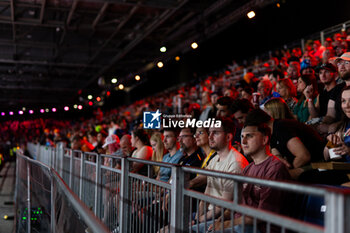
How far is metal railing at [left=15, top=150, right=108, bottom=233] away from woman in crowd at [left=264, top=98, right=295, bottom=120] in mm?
2225

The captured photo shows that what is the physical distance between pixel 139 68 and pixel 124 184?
59.7 ft

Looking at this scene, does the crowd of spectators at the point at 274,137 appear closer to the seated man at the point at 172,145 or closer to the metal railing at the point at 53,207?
the seated man at the point at 172,145

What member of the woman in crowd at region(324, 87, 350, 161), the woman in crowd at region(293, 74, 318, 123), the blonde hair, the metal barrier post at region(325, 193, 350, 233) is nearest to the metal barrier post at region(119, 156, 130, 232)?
the blonde hair

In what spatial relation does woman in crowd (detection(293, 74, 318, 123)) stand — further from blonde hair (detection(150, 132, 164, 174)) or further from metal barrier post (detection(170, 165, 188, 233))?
metal barrier post (detection(170, 165, 188, 233))

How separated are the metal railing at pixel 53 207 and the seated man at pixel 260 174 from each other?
2.67 feet

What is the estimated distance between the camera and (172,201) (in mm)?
2596

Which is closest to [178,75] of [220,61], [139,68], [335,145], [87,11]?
[139,68]

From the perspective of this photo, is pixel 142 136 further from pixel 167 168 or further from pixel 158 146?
pixel 167 168

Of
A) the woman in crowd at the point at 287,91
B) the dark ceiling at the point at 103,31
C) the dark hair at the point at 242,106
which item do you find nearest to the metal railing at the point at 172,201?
the dark hair at the point at 242,106

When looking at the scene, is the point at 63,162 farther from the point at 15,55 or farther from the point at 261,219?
the point at 15,55

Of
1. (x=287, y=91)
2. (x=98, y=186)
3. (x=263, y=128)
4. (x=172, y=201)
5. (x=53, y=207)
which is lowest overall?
(x=98, y=186)

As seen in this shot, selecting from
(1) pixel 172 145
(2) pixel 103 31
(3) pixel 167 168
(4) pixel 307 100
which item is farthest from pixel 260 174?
(2) pixel 103 31

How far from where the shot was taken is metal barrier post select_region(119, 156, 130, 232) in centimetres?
390

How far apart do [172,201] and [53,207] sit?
108cm
